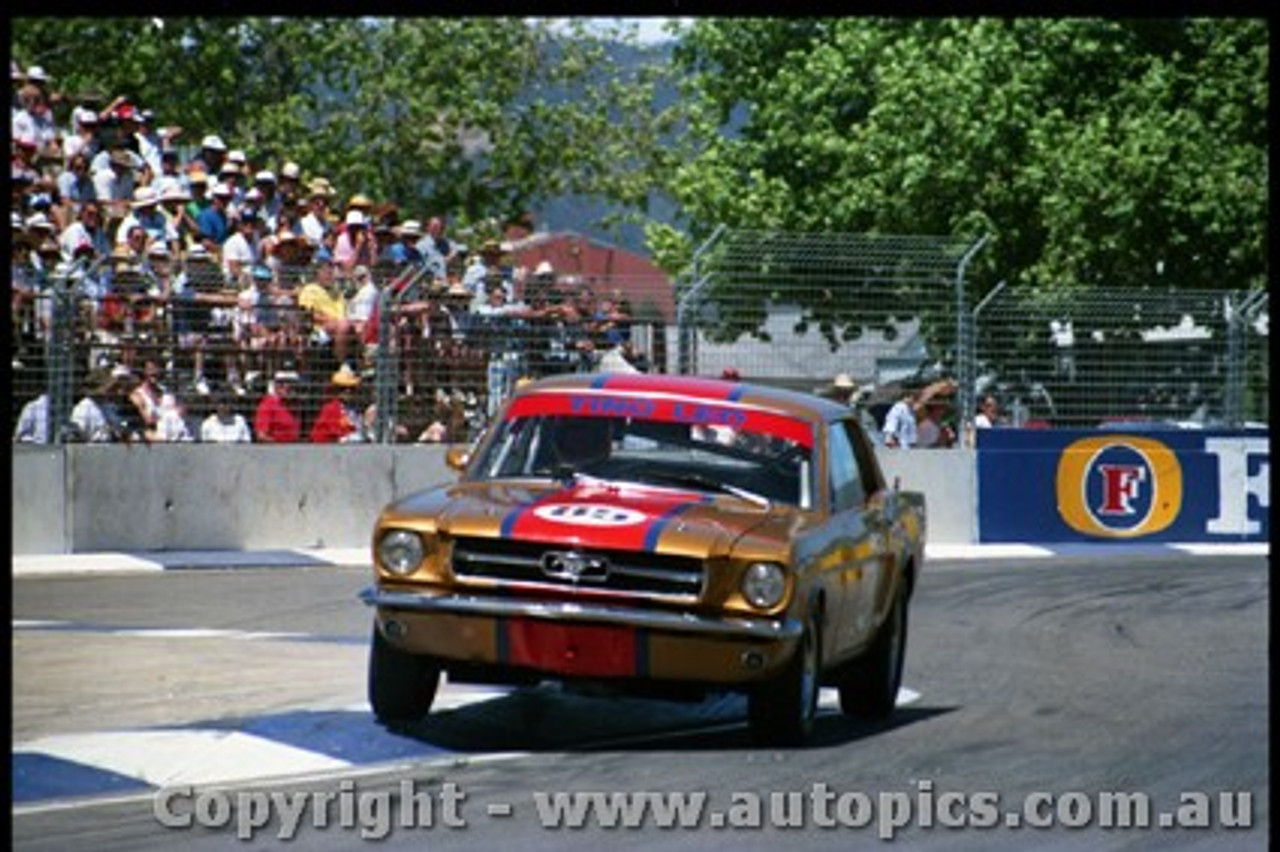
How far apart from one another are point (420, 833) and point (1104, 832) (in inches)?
84.4

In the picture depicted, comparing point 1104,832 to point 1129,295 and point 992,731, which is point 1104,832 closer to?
point 992,731

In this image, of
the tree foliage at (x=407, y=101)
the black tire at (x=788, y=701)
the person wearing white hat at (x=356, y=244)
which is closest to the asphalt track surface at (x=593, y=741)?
the black tire at (x=788, y=701)

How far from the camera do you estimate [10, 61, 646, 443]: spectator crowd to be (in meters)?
20.1

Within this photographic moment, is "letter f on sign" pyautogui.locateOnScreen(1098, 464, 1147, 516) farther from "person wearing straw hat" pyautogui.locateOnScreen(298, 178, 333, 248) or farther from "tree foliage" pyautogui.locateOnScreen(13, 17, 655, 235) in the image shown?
"tree foliage" pyautogui.locateOnScreen(13, 17, 655, 235)

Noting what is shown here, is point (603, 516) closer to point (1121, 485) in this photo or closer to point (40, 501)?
point (40, 501)

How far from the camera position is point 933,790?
9.49 metres

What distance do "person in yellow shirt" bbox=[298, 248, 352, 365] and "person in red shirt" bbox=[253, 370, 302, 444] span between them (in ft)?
1.38

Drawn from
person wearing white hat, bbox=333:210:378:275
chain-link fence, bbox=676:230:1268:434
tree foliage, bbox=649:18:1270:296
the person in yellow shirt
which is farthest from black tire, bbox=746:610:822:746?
tree foliage, bbox=649:18:1270:296

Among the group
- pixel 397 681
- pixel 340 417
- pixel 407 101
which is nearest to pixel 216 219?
pixel 340 417

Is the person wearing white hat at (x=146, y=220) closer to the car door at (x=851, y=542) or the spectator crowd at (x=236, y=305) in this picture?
the spectator crowd at (x=236, y=305)

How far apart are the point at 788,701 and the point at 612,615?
82 cm

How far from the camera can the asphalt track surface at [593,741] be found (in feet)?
27.9

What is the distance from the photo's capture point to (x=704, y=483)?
10.9 m

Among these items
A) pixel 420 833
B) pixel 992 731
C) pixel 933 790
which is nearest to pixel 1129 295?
pixel 992 731
